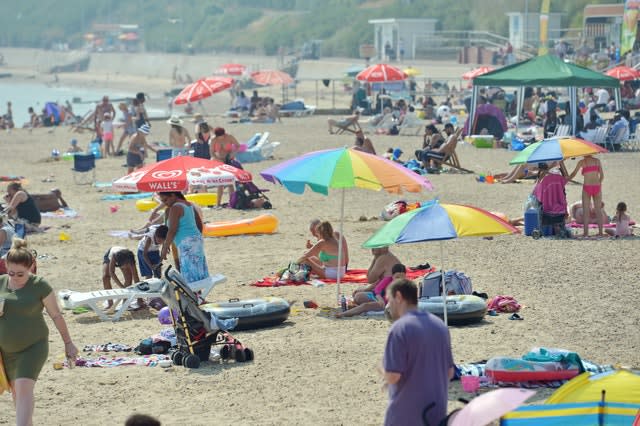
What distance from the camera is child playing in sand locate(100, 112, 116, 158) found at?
26.1 metres

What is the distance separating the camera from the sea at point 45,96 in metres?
67.3

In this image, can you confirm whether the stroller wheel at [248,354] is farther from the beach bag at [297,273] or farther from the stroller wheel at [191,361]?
the beach bag at [297,273]

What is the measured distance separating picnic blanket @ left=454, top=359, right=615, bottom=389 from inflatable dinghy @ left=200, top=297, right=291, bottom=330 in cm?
219

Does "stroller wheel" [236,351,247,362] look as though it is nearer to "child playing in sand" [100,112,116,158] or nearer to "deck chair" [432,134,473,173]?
"deck chair" [432,134,473,173]

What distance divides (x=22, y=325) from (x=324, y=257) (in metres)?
5.61

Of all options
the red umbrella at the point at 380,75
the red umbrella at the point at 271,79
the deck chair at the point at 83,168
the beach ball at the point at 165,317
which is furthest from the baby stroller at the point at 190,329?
the red umbrella at the point at 271,79

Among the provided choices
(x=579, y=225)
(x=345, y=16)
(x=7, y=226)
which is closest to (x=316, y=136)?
(x=579, y=225)

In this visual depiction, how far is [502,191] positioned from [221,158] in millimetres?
4682

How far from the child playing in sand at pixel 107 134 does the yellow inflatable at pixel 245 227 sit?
1207 cm

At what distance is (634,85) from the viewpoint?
125 feet

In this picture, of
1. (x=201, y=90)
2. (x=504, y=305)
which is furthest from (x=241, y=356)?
(x=201, y=90)

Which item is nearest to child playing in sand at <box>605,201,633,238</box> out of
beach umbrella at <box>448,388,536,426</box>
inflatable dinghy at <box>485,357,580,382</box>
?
inflatable dinghy at <box>485,357,580,382</box>

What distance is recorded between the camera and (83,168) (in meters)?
20.9

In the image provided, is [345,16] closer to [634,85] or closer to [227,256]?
[634,85]
